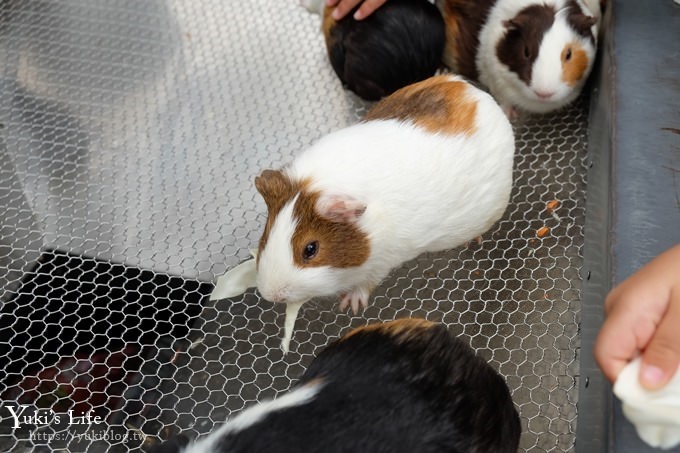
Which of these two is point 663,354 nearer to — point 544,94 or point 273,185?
point 273,185

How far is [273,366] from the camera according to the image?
1.17 meters

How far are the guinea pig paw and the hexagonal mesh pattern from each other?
30 millimetres

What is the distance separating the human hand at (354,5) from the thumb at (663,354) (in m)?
1.03

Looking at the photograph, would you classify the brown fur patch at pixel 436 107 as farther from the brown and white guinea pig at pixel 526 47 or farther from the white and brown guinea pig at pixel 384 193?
the brown and white guinea pig at pixel 526 47

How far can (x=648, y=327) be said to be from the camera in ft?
2.33

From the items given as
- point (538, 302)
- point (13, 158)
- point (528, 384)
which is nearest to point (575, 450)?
point (528, 384)

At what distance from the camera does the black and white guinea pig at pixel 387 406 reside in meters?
0.74

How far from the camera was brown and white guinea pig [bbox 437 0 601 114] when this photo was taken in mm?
1446

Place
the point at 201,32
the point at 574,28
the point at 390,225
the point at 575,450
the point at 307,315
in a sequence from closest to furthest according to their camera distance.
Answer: the point at 575,450 < the point at 390,225 < the point at 307,315 < the point at 574,28 < the point at 201,32

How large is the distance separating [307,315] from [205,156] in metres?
0.49

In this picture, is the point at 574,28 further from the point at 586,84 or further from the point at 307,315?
the point at 307,315

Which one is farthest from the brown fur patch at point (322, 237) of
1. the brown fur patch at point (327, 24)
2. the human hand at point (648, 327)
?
the brown fur patch at point (327, 24)

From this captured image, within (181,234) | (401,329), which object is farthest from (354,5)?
(401,329)

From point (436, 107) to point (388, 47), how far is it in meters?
0.40
